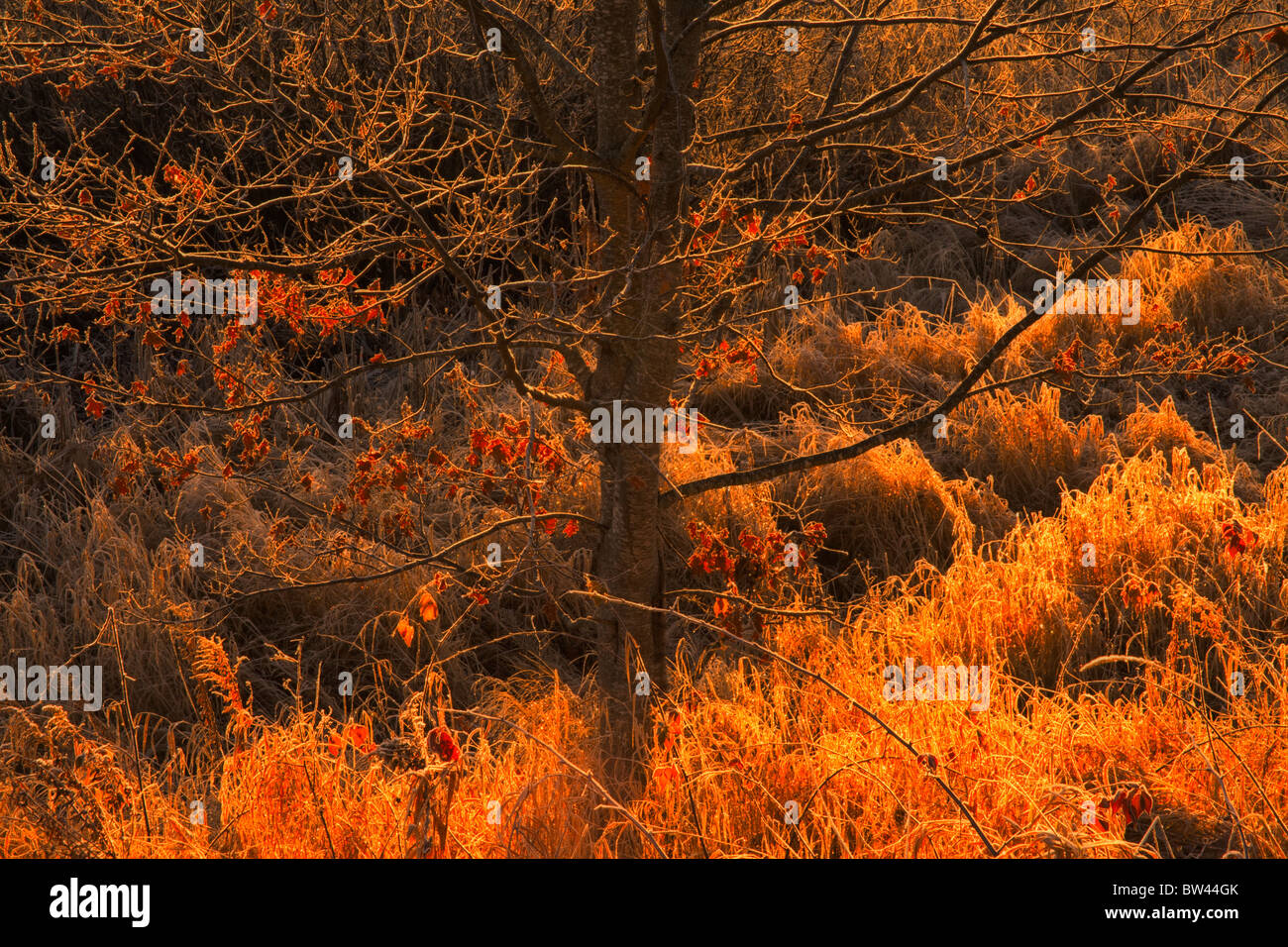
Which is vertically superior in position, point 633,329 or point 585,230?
point 585,230

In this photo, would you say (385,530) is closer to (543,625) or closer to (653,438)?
(543,625)

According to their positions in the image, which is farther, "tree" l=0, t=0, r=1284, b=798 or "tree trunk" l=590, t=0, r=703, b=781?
"tree trunk" l=590, t=0, r=703, b=781

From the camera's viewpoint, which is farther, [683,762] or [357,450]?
[357,450]

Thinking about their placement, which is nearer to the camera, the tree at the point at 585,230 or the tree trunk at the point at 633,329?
the tree at the point at 585,230

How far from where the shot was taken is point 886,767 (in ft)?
9.27

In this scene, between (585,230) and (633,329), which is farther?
(585,230)

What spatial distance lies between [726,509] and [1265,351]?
3469 millimetres

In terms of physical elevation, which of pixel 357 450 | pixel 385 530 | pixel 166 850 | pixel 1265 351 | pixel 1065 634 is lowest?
pixel 166 850

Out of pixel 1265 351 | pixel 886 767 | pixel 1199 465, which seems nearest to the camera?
pixel 886 767

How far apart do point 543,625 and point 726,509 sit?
0.93 m

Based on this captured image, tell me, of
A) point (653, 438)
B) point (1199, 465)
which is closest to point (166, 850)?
point (653, 438)

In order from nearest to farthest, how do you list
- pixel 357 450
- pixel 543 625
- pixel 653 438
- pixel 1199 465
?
pixel 653 438
pixel 543 625
pixel 1199 465
pixel 357 450

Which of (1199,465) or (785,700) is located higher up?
(1199,465)

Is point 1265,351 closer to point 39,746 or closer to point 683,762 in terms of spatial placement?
point 683,762
